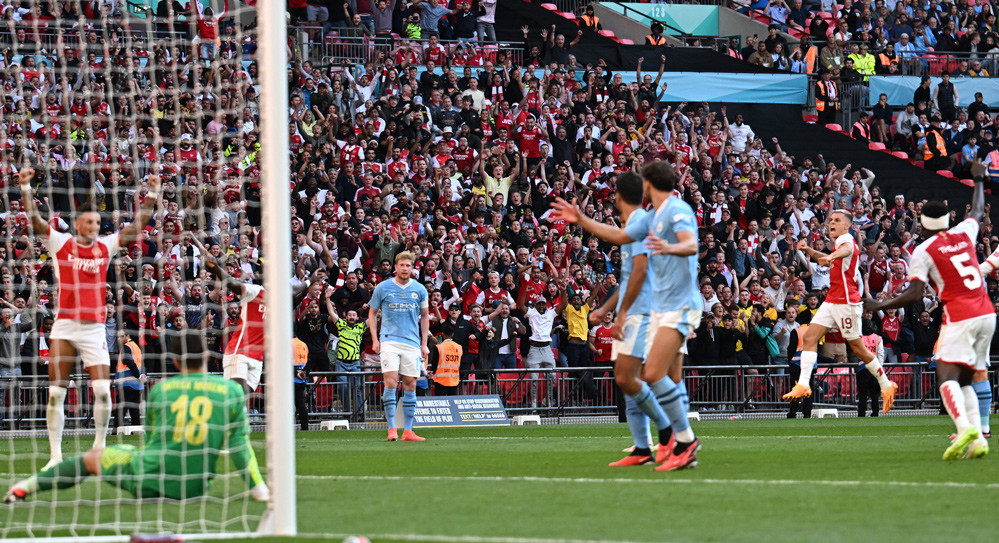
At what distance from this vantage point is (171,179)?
17.5 m

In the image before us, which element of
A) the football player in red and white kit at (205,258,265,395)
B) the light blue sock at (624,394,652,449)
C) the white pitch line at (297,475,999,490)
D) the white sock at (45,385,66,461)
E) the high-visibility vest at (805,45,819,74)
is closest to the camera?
the white pitch line at (297,475,999,490)

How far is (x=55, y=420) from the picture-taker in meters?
12.3

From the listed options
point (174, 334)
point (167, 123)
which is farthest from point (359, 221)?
point (167, 123)

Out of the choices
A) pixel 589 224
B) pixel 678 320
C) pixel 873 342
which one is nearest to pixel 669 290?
pixel 678 320

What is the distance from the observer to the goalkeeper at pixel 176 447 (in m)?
8.52

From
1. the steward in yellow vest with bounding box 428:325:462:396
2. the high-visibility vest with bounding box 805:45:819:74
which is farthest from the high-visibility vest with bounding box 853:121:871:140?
the steward in yellow vest with bounding box 428:325:462:396

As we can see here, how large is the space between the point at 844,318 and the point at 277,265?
10.4 metres

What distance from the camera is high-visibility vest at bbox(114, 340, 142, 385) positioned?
1983cm

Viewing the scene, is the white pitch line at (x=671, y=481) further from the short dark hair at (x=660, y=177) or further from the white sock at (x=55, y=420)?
the white sock at (x=55, y=420)

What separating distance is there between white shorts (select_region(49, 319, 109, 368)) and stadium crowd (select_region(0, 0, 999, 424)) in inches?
80.9

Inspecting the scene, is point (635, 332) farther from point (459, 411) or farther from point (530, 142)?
point (530, 142)

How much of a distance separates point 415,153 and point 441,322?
499 centimetres

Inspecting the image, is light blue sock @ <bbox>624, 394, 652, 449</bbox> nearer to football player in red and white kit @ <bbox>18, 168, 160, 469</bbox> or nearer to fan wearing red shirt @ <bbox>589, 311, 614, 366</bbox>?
football player in red and white kit @ <bbox>18, 168, 160, 469</bbox>

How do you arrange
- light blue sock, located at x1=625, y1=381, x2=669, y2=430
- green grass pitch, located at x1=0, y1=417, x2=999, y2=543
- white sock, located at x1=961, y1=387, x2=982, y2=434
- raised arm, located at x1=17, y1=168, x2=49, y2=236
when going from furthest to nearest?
white sock, located at x1=961, y1=387, x2=982, y2=434 → light blue sock, located at x1=625, y1=381, x2=669, y2=430 → raised arm, located at x1=17, y1=168, x2=49, y2=236 → green grass pitch, located at x1=0, y1=417, x2=999, y2=543
